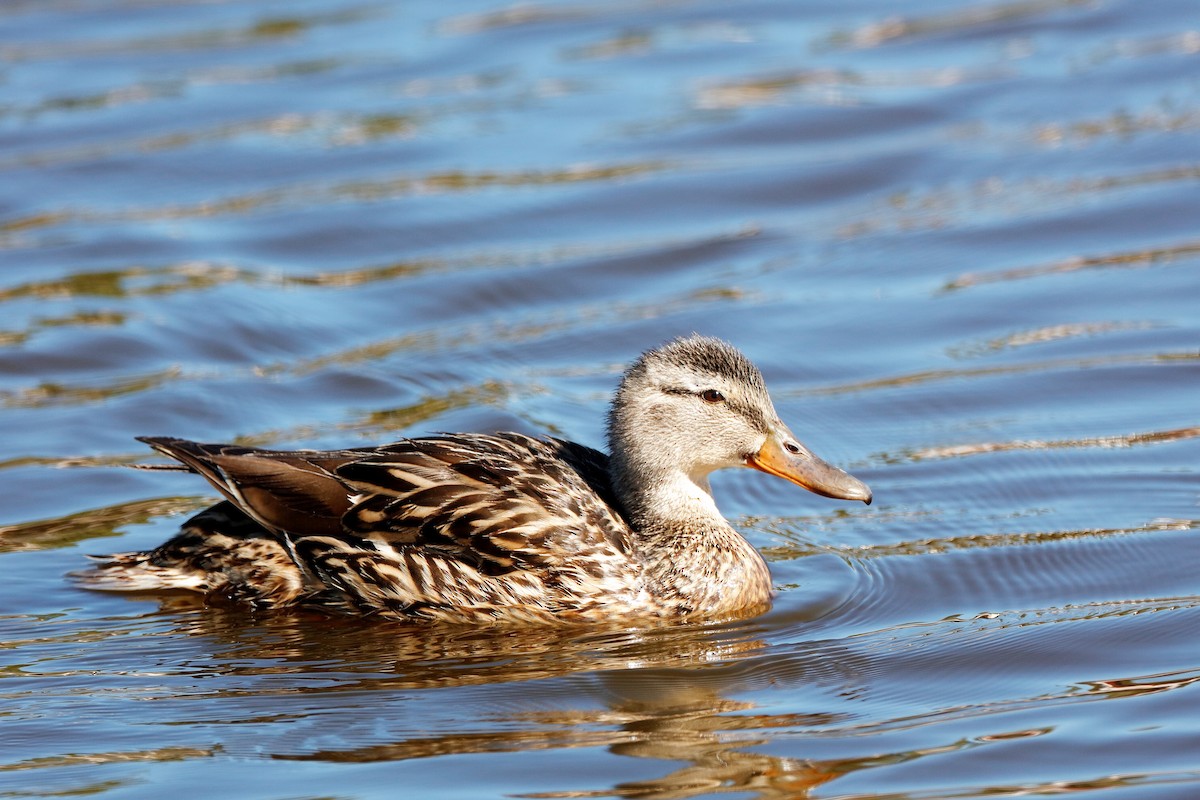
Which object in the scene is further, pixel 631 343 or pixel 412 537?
pixel 631 343

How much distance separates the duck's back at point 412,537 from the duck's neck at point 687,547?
0.34 ft

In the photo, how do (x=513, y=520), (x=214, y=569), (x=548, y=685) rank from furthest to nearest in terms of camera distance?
1. (x=214, y=569)
2. (x=513, y=520)
3. (x=548, y=685)

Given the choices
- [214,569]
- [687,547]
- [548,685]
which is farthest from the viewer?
[214,569]

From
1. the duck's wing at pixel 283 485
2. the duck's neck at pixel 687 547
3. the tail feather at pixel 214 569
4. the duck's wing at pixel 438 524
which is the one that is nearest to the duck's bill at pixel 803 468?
the duck's neck at pixel 687 547

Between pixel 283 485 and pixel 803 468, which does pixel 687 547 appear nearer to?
pixel 803 468

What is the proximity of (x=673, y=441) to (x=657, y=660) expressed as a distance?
1232 mm

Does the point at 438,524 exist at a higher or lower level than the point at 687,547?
higher

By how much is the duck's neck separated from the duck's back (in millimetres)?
103

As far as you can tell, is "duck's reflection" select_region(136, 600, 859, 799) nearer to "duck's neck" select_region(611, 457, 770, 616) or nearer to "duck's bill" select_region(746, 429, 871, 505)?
"duck's neck" select_region(611, 457, 770, 616)

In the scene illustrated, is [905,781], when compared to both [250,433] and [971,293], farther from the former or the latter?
[971,293]

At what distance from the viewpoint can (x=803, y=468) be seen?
9.27 meters

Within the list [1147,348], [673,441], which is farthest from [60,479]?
[1147,348]

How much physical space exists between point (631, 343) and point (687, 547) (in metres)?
3.50

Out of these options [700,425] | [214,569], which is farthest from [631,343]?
[214,569]
